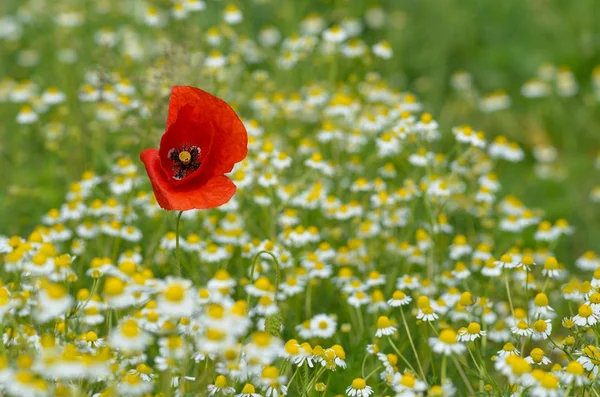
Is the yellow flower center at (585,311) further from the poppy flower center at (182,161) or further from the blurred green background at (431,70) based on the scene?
the blurred green background at (431,70)

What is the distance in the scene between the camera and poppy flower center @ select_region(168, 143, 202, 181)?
2.14 metres

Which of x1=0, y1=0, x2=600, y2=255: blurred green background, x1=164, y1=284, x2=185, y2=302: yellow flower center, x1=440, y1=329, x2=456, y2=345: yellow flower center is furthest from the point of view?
x1=0, y1=0, x2=600, y2=255: blurred green background

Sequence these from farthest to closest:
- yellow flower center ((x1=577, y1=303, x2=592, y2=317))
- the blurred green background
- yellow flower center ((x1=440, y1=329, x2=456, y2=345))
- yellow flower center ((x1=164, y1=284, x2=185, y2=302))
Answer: the blurred green background → yellow flower center ((x1=577, y1=303, x2=592, y2=317)) → yellow flower center ((x1=440, y1=329, x2=456, y2=345)) → yellow flower center ((x1=164, y1=284, x2=185, y2=302))

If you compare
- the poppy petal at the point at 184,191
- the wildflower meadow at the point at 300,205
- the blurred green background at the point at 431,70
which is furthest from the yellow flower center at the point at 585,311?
the blurred green background at the point at 431,70

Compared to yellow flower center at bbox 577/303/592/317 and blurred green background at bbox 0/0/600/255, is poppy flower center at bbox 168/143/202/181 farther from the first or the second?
blurred green background at bbox 0/0/600/255

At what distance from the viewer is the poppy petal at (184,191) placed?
78.0 inches

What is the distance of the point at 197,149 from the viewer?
215cm

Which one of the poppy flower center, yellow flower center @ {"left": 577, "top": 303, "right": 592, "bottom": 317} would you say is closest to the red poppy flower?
the poppy flower center

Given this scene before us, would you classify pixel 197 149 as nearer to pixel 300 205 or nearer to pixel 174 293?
pixel 174 293

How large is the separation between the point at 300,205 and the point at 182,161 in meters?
1.10

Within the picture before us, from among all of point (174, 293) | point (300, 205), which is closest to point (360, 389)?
point (174, 293)

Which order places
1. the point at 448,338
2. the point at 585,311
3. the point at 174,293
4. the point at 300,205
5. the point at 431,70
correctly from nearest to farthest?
the point at 174,293
the point at 448,338
the point at 585,311
the point at 300,205
the point at 431,70

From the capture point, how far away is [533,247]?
3602 millimetres

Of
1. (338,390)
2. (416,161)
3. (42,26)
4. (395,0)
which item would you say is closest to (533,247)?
(416,161)
